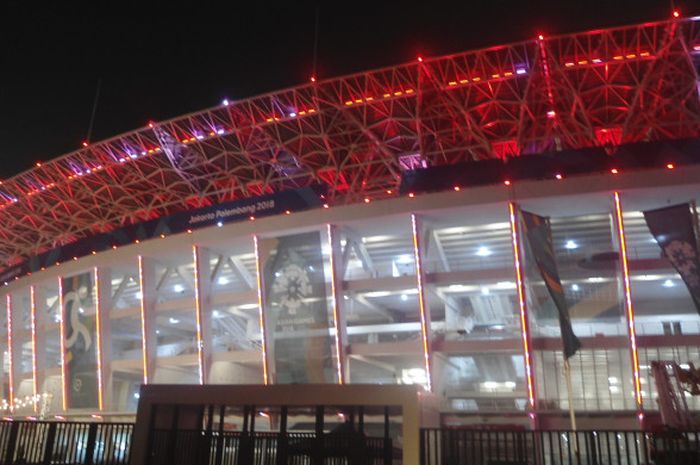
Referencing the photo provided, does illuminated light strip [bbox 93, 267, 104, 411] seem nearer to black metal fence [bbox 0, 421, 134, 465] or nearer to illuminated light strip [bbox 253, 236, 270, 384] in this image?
illuminated light strip [bbox 253, 236, 270, 384]

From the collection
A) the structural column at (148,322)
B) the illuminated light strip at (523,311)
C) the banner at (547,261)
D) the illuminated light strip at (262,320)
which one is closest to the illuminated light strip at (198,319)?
the structural column at (148,322)

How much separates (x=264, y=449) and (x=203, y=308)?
77.2 feet

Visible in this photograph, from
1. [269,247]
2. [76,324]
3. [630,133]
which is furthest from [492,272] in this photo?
[76,324]

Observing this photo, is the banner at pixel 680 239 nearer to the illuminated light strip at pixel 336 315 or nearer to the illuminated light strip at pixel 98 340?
the illuminated light strip at pixel 336 315

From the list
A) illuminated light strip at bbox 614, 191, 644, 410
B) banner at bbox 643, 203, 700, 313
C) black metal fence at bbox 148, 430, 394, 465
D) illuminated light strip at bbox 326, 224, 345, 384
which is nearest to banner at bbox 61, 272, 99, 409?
illuminated light strip at bbox 326, 224, 345, 384

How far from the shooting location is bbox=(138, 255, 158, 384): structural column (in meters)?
38.7

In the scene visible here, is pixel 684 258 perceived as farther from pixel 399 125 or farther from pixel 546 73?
pixel 399 125

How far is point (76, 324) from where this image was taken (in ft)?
142

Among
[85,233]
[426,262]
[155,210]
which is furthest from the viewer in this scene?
[85,233]

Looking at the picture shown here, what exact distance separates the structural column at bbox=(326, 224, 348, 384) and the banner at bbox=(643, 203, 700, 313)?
14.8 metres

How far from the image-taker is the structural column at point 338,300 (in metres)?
32.2

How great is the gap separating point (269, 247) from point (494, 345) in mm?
13296

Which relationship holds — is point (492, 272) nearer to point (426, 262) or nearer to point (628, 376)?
point (426, 262)

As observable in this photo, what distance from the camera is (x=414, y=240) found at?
31453mm
